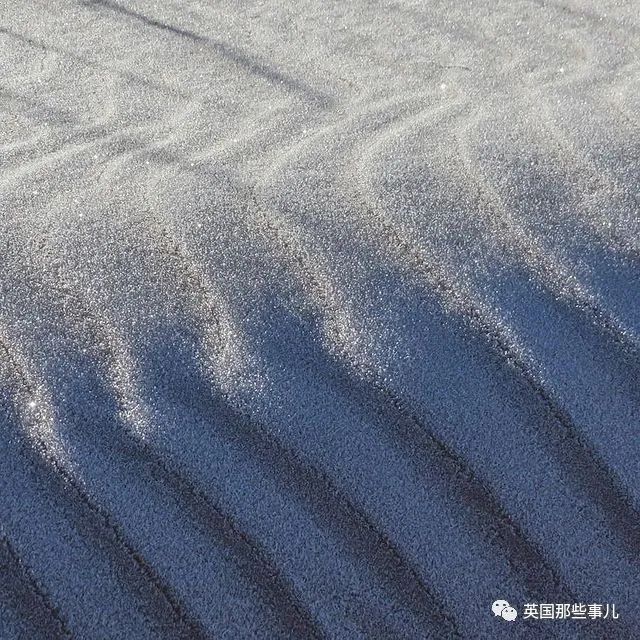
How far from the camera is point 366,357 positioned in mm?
1488

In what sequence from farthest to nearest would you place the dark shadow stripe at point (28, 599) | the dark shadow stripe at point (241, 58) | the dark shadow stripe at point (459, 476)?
1. the dark shadow stripe at point (241, 58)
2. the dark shadow stripe at point (459, 476)
3. the dark shadow stripe at point (28, 599)

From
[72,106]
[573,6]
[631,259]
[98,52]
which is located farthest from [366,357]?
[573,6]

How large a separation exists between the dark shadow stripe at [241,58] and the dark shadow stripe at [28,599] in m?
1.31

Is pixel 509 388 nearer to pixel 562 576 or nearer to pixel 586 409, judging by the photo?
pixel 586 409

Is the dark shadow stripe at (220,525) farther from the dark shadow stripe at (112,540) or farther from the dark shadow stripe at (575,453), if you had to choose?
the dark shadow stripe at (575,453)

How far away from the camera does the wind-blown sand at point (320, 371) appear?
51.6 inches

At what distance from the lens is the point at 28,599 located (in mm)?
1260

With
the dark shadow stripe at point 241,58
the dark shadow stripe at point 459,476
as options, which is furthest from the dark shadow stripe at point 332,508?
the dark shadow stripe at point 241,58

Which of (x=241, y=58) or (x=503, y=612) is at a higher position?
(x=241, y=58)

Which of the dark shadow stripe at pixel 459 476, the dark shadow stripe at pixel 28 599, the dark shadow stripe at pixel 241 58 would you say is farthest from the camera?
the dark shadow stripe at pixel 241 58

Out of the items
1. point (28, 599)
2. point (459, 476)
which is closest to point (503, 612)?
point (459, 476)

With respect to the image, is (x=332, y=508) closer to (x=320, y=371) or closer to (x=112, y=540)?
(x=320, y=371)

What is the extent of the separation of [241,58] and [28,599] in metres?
1.59

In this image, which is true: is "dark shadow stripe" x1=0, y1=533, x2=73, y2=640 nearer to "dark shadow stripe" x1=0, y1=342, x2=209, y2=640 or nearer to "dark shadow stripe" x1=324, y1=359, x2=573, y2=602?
"dark shadow stripe" x1=0, y1=342, x2=209, y2=640
